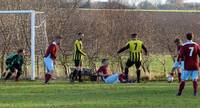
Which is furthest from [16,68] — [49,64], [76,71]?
[49,64]

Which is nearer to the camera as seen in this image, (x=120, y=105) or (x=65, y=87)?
(x=120, y=105)

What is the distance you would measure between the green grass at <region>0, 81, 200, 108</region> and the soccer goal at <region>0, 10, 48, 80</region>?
8.13 m

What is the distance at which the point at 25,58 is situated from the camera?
35.7 m

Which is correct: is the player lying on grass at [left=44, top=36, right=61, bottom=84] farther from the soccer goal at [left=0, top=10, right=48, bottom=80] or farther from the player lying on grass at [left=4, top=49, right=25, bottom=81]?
the soccer goal at [left=0, top=10, right=48, bottom=80]

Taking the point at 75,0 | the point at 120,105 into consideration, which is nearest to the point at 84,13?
the point at 75,0

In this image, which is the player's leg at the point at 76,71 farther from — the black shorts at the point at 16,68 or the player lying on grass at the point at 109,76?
the black shorts at the point at 16,68

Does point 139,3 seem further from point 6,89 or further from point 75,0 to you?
point 6,89

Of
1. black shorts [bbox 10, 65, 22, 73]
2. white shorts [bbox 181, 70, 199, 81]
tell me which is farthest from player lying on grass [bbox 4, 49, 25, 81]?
white shorts [bbox 181, 70, 199, 81]

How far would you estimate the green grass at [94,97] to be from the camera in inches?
774

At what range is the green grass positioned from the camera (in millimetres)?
19656

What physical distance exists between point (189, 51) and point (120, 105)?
4.54 metres

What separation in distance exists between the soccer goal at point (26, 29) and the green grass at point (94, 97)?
813 centimetres

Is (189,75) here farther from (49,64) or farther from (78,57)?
(78,57)

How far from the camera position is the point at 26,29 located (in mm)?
36094
